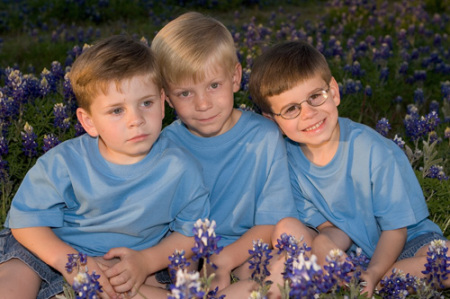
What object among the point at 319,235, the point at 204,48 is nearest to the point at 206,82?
the point at 204,48

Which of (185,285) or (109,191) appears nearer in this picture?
(185,285)

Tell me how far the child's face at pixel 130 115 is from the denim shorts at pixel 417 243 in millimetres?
1710

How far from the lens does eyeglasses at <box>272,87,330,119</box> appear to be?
4027 mm

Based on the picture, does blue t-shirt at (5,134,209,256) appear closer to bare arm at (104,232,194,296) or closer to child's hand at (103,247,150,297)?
bare arm at (104,232,194,296)

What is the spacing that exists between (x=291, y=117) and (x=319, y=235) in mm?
738

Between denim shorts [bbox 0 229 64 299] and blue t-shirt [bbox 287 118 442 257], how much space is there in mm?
1589

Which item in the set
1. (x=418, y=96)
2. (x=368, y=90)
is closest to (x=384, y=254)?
Result: (x=368, y=90)

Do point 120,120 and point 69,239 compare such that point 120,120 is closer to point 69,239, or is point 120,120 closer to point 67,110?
point 69,239

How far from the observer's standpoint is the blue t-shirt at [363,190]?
3969mm

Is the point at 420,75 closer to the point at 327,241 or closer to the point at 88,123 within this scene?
the point at 327,241

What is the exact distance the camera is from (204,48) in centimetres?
393

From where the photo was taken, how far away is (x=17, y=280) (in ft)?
12.2

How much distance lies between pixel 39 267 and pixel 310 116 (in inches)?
72.2

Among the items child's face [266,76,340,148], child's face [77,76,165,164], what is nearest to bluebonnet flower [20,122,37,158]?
child's face [77,76,165,164]
